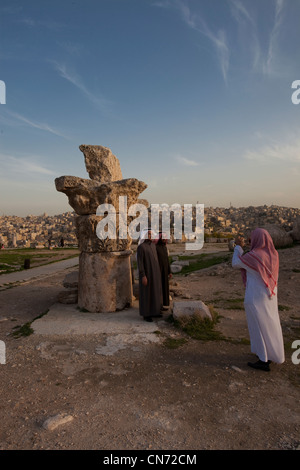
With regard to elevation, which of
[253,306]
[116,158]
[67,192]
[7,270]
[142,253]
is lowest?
[7,270]

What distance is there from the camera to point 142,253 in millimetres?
5789

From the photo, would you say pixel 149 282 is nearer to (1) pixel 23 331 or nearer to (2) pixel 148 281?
(2) pixel 148 281

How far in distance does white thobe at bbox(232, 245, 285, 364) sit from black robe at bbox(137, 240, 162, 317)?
2136mm

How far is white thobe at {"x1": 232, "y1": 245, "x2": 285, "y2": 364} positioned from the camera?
369cm

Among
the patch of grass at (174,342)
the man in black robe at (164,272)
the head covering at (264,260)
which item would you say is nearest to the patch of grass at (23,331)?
the patch of grass at (174,342)

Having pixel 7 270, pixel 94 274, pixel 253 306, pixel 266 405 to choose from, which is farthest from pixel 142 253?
pixel 7 270

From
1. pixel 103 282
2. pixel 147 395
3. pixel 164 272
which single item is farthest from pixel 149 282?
pixel 147 395

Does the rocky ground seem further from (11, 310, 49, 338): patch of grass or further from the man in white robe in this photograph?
the man in white robe

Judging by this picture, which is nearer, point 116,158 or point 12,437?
point 12,437

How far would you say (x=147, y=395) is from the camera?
3123mm

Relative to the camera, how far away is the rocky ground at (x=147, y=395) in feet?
8.09

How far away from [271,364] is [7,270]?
12.9 m

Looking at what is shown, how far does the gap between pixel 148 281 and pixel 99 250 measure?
1.16 meters

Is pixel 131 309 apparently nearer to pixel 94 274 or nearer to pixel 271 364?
pixel 94 274
